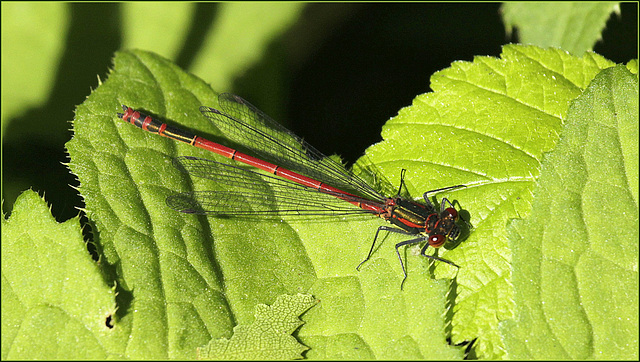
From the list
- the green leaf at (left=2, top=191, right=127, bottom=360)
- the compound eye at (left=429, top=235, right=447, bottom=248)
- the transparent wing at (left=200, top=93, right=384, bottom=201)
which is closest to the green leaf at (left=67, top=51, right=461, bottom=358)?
the green leaf at (left=2, top=191, right=127, bottom=360)

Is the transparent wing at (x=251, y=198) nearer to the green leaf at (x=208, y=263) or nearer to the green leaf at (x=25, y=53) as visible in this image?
the green leaf at (x=208, y=263)

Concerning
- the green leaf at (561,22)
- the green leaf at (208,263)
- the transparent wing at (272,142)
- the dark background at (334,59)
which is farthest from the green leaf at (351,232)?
the dark background at (334,59)

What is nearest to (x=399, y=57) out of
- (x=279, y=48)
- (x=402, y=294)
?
(x=279, y=48)

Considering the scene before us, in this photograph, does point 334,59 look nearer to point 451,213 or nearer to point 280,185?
point 280,185

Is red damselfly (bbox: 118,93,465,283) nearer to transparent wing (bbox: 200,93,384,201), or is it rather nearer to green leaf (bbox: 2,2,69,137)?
transparent wing (bbox: 200,93,384,201)

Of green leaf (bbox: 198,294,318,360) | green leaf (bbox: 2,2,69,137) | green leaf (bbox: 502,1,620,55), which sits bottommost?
green leaf (bbox: 2,2,69,137)

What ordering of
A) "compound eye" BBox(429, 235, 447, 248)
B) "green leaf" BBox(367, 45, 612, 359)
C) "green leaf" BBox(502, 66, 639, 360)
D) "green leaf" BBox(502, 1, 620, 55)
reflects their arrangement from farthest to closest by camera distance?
"green leaf" BBox(502, 1, 620, 55)
"compound eye" BBox(429, 235, 447, 248)
"green leaf" BBox(367, 45, 612, 359)
"green leaf" BBox(502, 66, 639, 360)
